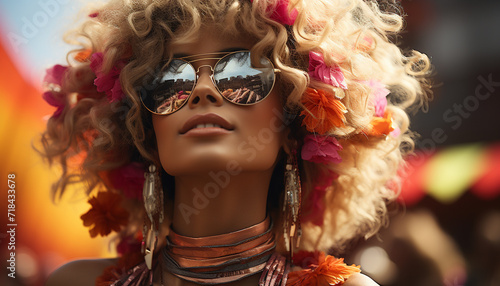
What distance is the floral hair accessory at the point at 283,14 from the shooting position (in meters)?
1.88

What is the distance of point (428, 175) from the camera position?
3516 mm

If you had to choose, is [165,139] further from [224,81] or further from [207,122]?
[224,81]

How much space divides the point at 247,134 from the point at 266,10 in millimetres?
510

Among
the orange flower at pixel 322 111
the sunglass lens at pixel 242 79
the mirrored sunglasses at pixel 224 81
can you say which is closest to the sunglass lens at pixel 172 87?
the mirrored sunglasses at pixel 224 81

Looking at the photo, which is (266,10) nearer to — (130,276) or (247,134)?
(247,134)

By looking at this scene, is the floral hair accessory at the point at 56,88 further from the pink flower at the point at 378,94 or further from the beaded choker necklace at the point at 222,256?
the pink flower at the point at 378,94

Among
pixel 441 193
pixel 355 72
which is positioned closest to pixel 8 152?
pixel 355 72

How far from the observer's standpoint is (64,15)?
2.37 meters

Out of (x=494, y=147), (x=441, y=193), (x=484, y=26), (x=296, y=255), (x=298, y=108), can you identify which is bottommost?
(x=441, y=193)

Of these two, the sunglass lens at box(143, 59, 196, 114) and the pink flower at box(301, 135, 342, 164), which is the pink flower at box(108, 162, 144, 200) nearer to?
the sunglass lens at box(143, 59, 196, 114)

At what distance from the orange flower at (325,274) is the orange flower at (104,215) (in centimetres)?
92

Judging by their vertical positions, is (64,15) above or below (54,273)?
above

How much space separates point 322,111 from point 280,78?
8.7 inches

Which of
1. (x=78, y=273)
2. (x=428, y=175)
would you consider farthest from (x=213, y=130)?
(x=428, y=175)
